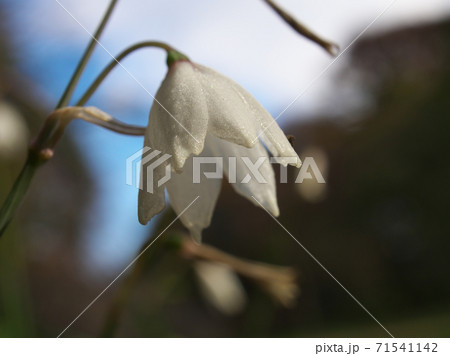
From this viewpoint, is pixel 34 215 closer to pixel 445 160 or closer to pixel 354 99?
pixel 354 99

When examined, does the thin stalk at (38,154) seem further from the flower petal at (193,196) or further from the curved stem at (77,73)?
the flower petal at (193,196)

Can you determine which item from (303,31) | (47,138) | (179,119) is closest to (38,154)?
(47,138)

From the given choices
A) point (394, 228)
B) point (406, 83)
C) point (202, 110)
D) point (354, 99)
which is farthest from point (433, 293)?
point (202, 110)

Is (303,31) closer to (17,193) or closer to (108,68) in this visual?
(108,68)

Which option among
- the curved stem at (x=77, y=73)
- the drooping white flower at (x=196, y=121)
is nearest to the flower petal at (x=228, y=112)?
the drooping white flower at (x=196, y=121)

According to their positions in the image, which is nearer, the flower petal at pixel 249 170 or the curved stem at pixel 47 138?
the curved stem at pixel 47 138
